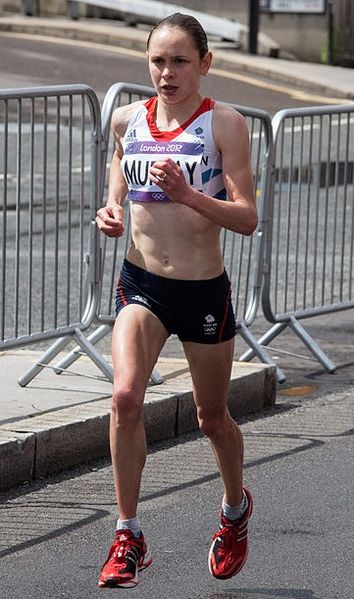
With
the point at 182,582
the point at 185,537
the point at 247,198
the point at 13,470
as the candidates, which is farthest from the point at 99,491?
the point at 247,198

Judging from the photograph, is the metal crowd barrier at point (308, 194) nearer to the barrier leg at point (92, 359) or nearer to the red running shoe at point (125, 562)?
the barrier leg at point (92, 359)

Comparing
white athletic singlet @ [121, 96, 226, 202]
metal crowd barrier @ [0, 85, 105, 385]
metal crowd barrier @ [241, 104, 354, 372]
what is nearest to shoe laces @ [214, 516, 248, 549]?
white athletic singlet @ [121, 96, 226, 202]

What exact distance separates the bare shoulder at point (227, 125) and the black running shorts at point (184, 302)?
482 mm

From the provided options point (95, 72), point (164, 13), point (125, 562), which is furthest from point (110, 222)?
point (164, 13)

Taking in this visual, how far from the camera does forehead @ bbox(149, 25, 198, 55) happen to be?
5059 mm

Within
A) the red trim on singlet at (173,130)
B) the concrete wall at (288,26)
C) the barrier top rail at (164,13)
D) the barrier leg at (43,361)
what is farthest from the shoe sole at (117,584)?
the barrier top rail at (164,13)

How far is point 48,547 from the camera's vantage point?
5.53 meters

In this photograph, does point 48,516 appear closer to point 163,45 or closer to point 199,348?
point 199,348

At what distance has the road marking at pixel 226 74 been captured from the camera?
25500 mm

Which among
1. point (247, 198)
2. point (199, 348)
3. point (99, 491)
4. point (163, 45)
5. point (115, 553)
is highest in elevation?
point (163, 45)

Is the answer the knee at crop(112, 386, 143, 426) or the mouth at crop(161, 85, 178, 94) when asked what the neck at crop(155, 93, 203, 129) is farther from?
the knee at crop(112, 386, 143, 426)

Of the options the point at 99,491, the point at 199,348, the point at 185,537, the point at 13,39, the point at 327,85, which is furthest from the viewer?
the point at 13,39

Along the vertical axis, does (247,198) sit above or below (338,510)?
above

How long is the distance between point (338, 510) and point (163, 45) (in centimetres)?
198
